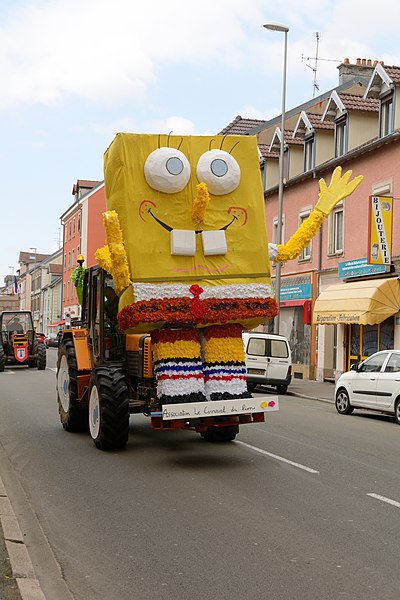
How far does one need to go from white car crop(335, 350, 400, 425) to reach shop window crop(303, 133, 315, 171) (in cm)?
1413

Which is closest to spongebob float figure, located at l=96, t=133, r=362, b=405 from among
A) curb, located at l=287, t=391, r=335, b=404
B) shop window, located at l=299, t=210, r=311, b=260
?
curb, located at l=287, t=391, r=335, b=404

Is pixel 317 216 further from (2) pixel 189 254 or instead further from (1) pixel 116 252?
(1) pixel 116 252

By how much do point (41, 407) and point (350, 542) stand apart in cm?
1144

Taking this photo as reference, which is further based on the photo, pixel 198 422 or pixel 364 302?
pixel 364 302

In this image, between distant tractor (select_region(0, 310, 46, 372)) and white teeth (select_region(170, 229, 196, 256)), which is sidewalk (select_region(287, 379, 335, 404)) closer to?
distant tractor (select_region(0, 310, 46, 372))

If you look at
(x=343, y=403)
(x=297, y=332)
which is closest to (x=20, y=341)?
(x=297, y=332)

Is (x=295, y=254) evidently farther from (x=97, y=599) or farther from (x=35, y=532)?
(x=97, y=599)

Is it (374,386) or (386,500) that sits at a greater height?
(374,386)

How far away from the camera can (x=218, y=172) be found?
9820 mm

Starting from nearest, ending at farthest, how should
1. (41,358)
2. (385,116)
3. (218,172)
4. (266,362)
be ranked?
(218,172), (266,362), (385,116), (41,358)

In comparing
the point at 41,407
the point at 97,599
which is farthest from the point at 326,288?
the point at 97,599

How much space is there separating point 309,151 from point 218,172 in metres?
21.2

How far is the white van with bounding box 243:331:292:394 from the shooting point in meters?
23.0

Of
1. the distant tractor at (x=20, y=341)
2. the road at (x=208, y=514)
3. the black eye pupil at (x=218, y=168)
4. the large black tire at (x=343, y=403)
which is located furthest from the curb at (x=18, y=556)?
the distant tractor at (x=20, y=341)
